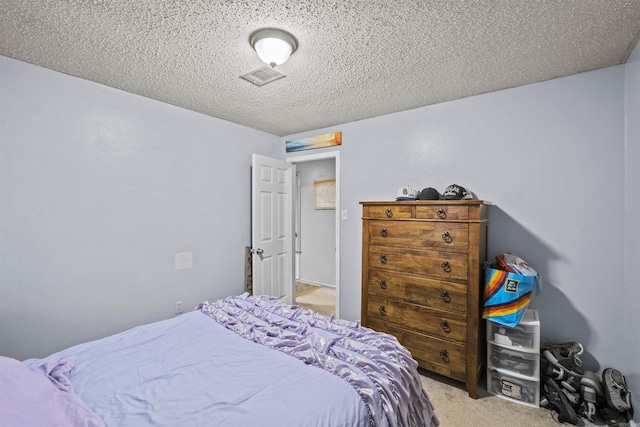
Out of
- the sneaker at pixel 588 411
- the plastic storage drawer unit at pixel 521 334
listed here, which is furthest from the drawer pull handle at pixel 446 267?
the sneaker at pixel 588 411

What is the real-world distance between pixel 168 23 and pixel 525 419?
3.44m

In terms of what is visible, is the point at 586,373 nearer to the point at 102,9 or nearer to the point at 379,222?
the point at 379,222

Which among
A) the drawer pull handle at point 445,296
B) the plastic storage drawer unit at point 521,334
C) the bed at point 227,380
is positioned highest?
the drawer pull handle at point 445,296

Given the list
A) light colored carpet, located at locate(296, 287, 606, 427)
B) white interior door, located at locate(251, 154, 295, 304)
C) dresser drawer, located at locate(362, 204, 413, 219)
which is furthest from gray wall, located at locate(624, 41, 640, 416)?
white interior door, located at locate(251, 154, 295, 304)

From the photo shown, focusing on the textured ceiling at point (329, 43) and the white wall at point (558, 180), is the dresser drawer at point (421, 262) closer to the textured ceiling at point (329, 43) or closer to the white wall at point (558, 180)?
the white wall at point (558, 180)

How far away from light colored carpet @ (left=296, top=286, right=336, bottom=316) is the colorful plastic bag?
7.25 ft

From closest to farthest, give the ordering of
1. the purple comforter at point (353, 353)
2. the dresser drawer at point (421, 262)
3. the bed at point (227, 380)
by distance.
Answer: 1. the bed at point (227, 380)
2. the purple comforter at point (353, 353)
3. the dresser drawer at point (421, 262)

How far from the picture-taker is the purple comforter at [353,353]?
127 cm

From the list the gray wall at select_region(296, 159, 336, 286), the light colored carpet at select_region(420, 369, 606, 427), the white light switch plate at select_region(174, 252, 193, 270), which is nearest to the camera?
the light colored carpet at select_region(420, 369, 606, 427)

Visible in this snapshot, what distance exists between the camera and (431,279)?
95.0 inches

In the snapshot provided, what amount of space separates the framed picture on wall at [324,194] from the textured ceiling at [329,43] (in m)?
2.49

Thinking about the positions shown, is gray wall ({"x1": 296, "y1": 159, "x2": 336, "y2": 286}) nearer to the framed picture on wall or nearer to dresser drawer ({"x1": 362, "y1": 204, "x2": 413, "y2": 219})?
the framed picture on wall

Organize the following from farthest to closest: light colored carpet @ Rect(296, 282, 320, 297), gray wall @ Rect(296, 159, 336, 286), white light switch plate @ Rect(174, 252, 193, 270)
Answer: gray wall @ Rect(296, 159, 336, 286) < light colored carpet @ Rect(296, 282, 320, 297) < white light switch plate @ Rect(174, 252, 193, 270)

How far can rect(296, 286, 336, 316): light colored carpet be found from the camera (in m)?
4.14
